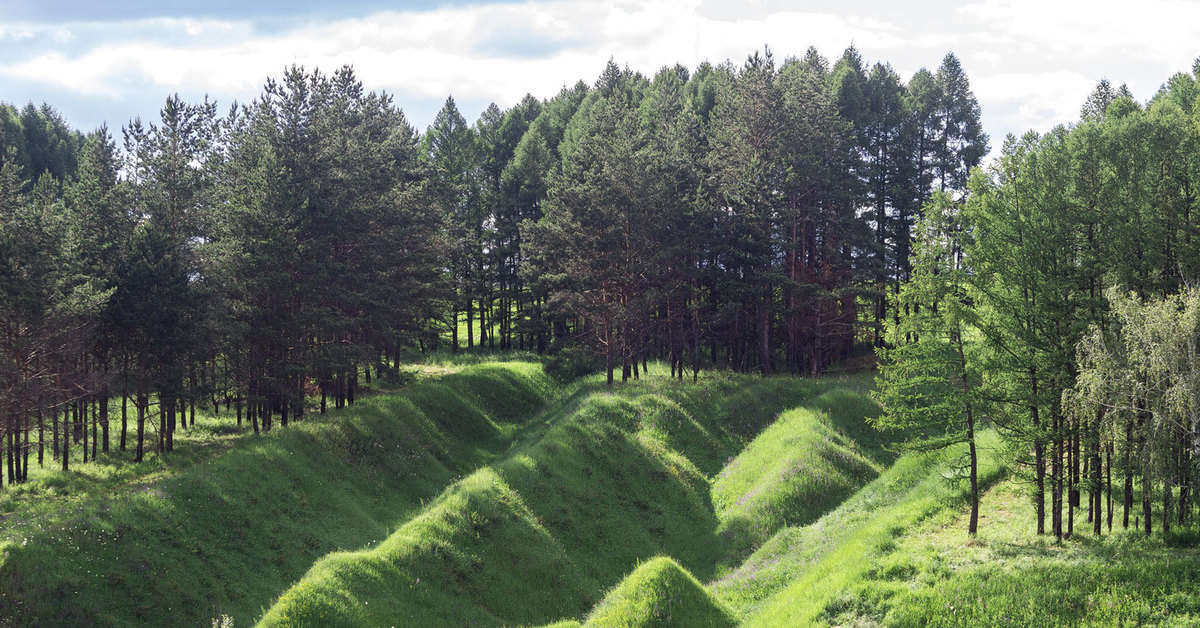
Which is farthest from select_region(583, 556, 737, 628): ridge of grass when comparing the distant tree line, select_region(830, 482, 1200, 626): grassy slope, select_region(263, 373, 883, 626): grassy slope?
the distant tree line

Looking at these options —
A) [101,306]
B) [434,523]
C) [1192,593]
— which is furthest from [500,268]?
[1192,593]

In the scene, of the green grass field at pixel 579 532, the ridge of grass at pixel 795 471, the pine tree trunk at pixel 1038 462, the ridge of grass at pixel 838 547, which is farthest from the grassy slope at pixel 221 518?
the pine tree trunk at pixel 1038 462

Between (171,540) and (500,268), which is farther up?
(500,268)

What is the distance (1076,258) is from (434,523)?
25.0 m

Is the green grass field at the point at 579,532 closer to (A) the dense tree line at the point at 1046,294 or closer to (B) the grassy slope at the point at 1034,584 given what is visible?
(B) the grassy slope at the point at 1034,584

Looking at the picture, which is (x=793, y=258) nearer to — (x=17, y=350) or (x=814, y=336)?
(x=814, y=336)

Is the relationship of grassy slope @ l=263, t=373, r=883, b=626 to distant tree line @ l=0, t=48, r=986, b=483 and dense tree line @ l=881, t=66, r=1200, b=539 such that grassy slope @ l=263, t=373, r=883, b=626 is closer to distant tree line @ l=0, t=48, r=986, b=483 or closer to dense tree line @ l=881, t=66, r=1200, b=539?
distant tree line @ l=0, t=48, r=986, b=483

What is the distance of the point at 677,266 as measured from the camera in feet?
164

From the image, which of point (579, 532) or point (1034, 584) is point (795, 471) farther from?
point (1034, 584)

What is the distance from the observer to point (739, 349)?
185ft

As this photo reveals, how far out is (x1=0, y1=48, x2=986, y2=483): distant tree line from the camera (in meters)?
35.7

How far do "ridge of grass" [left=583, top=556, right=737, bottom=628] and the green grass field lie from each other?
7cm

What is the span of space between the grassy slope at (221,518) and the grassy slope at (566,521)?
17.1ft

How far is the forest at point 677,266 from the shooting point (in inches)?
870
